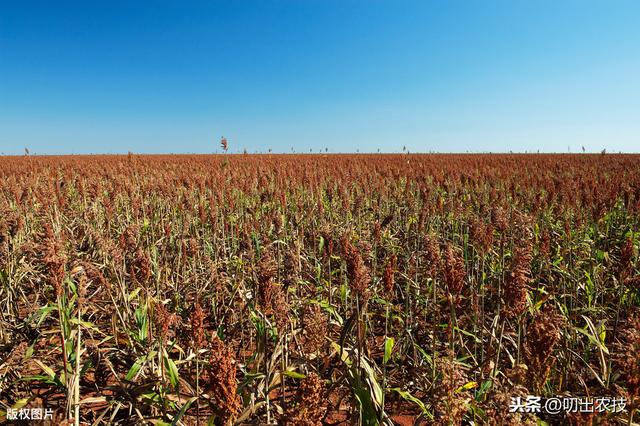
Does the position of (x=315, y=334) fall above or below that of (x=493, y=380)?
above

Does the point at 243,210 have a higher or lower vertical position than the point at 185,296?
higher

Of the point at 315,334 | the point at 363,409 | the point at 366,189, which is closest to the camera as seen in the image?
the point at 363,409

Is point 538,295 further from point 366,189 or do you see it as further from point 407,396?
point 366,189

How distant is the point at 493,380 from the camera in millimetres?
2168

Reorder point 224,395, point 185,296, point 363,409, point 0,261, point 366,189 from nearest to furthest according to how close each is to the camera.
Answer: point 224,395 → point 363,409 → point 0,261 → point 185,296 → point 366,189

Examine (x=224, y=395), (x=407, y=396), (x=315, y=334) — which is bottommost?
(x=407, y=396)

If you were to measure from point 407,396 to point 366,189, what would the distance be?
19.7ft

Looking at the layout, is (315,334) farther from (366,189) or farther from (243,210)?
(366,189)

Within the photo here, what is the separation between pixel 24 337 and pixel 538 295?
16.3 ft

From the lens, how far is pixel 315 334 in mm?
2162

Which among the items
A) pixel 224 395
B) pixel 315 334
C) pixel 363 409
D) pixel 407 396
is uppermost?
pixel 224 395

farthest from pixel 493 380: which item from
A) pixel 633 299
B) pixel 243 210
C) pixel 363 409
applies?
pixel 243 210

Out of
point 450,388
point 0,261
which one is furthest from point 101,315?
point 450,388

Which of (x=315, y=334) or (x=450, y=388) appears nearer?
(x=450, y=388)
